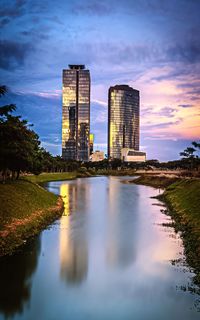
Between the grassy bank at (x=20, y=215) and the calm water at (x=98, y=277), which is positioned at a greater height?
the grassy bank at (x=20, y=215)

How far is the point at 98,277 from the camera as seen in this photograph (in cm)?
2122

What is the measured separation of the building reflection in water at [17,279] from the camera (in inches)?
660

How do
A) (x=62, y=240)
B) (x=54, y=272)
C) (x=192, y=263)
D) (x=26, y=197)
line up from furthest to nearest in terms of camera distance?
1. (x=26, y=197)
2. (x=62, y=240)
3. (x=192, y=263)
4. (x=54, y=272)

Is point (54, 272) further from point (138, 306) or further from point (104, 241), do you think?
point (104, 241)

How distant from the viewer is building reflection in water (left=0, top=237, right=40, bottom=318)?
1677 cm

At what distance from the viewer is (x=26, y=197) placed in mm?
43000

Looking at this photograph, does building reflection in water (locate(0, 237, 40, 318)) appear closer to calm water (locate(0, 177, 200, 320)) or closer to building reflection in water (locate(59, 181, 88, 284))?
Result: calm water (locate(0, 177, 200, 320))

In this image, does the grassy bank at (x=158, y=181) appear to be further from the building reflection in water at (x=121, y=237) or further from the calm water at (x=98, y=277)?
the calm water at (x=98, y=277)

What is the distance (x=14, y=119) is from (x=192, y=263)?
40.3m

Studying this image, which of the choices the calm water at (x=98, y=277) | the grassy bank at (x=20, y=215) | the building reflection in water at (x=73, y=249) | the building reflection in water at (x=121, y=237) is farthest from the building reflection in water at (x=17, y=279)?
the building reflection in water at (x=121, y=237)

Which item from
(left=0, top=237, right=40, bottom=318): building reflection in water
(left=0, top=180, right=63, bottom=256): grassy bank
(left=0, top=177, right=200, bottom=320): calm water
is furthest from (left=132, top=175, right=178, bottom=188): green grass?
(left=0, top=237, right=40, bottom=318): building reflection in water

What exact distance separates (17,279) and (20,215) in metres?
14.2

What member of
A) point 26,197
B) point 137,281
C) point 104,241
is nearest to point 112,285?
point 137,281

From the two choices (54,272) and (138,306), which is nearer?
(138,306)
